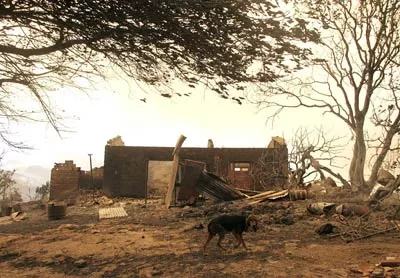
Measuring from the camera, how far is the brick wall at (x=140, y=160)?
25.8 meters

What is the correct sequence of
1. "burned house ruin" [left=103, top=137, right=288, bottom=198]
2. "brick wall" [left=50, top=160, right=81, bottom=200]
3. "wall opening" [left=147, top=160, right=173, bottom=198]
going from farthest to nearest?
"wall opening" [left=147, top=160, right=173, bottom=198] < "burned house ruin" [left=103, top=137, right=288, bottom=198] < "brick wall" [left=50, top=160, right=81, bottom=200]

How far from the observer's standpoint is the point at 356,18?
19.0 m

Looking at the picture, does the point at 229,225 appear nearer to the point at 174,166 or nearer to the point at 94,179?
the point at 174,166

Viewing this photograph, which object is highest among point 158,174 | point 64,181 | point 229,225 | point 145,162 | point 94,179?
point 145,162

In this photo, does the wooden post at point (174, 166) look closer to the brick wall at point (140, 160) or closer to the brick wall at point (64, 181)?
the brick wall at point (140, 160)

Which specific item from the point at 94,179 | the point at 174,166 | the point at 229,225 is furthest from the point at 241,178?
the point at 229,225

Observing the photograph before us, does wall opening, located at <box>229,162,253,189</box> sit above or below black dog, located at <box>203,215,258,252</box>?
above

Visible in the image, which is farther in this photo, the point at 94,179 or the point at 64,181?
the point at 94,179

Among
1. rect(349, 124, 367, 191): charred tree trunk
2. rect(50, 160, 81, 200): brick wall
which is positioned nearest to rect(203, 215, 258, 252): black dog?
rect(349, 124, 367, 191): charred tree trunk

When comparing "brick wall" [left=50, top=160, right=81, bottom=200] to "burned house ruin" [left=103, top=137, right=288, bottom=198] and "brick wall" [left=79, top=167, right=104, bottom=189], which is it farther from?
"burned house ruin" [left=103, top=137, right=288, bottom=198]

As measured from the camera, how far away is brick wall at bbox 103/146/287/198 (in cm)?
2584

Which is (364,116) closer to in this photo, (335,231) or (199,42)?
(335,231)

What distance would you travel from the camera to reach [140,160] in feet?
87.0

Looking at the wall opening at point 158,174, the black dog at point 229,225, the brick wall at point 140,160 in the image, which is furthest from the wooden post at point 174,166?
the wall opening at point 158,174
